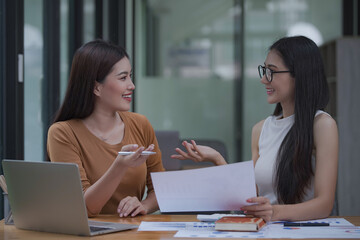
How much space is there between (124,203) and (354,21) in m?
5.07

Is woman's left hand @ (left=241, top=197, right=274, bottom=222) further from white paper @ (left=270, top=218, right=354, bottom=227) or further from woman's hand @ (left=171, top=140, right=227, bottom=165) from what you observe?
woman's hand @ (left=171, top=140, right=227, bottom=165)

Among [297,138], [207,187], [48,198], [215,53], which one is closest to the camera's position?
[48,198]

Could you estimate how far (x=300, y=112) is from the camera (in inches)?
90.0

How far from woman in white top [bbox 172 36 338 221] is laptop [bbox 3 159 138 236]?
528mm

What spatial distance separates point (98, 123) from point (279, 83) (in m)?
0.78

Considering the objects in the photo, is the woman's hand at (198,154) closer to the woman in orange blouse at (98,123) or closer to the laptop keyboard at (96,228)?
the woman in orange blouse at (98,123)

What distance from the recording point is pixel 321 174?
2113 mm

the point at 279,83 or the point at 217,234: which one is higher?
the point at 279,83

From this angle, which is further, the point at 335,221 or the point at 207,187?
the point at 335,221

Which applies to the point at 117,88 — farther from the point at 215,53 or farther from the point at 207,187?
the point at 215,53

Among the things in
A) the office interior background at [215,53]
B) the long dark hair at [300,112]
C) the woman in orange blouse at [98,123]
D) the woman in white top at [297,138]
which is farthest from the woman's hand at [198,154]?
the office interior background at [215,53]

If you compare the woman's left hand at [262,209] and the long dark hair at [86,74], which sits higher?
the long dark hair at [86,74]

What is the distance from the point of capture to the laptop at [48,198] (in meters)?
1.68

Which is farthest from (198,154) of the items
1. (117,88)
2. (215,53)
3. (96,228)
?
(215,53)
